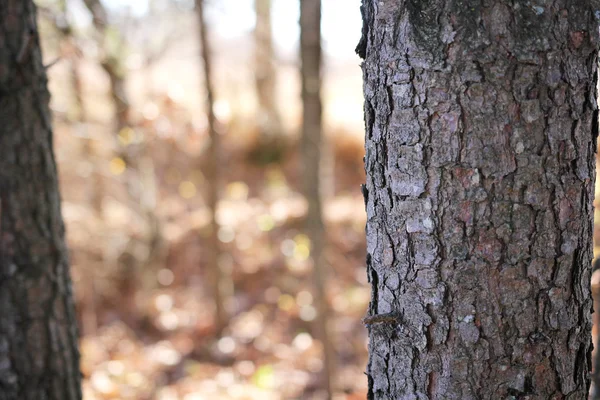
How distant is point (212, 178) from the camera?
7430 millimetres

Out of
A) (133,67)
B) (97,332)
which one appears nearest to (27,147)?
(133,67)

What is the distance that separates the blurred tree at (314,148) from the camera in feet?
14.7

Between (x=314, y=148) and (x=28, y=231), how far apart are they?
2.91 meters

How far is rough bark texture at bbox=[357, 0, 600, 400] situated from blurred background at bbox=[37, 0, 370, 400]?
367 centimetres

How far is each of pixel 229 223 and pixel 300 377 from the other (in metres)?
4.75

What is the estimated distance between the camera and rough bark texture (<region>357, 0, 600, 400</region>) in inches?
48.6

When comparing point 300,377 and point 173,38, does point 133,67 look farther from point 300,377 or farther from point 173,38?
point 300,377

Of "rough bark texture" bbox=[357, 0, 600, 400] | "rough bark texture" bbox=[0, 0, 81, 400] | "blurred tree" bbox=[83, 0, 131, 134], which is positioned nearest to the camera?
"rough bark texture" bbox=[357, 0, 600, 400]

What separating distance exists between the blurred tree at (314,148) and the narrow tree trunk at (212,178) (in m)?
2.36

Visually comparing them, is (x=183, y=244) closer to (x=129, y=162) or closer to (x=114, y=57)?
(x=129, y=162)

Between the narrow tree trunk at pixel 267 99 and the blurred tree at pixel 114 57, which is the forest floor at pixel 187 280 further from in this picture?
the narrow tree trunk at pixel 267 99

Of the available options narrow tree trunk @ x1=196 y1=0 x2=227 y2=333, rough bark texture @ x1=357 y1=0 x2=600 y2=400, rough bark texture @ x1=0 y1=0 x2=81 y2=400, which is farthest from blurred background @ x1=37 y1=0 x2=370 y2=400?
rough bark texture @ x1=357 y1=0 x2=600 y2=400

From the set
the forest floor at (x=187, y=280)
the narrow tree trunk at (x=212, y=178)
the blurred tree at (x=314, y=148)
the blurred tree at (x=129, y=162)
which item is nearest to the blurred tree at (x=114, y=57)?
the blurred tree at (x=129, y=162)

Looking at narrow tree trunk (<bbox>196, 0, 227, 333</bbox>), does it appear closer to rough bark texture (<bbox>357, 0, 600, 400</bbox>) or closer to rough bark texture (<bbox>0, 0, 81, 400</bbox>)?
rough bark texture (<bbox>0, 0, 81, 400</bbox>)
